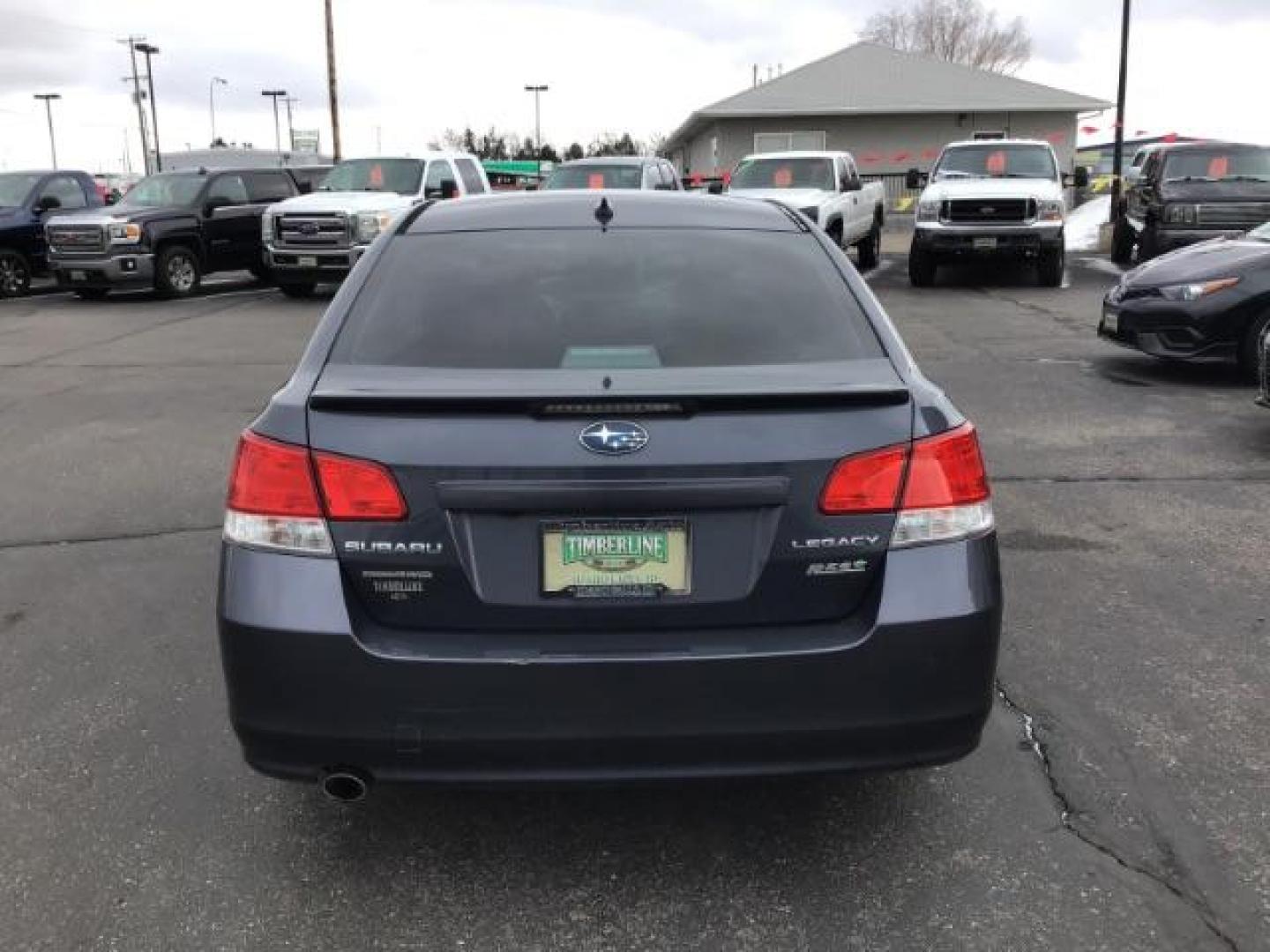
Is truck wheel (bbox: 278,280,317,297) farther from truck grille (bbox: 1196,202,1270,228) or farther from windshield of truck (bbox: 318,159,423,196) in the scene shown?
truck grille (bbox: 1196,202,1270,228)

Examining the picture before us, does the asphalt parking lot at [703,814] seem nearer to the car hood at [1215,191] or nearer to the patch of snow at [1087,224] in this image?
the car hood at [1215,191]

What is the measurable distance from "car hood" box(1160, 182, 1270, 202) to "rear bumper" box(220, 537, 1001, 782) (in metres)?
14.8

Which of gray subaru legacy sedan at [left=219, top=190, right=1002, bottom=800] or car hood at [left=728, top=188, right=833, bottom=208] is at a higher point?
car hood at [left=728, top=188, right=833, bottom=208]

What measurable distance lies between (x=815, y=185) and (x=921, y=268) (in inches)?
92.6

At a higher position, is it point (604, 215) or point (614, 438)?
point (604, 215)

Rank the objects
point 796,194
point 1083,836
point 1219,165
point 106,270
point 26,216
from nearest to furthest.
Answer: point 1083,836
point 1219,165
point 106,270
point 796,194
point 26,216

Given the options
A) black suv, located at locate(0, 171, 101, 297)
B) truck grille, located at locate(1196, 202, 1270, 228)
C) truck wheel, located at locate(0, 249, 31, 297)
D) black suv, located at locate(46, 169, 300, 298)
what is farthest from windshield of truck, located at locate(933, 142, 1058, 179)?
truck wheel, located at locate(0, 249, 31, 297)

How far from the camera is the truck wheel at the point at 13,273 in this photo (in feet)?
Answer: 59.9

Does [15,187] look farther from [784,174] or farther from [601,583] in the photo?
[601,583]

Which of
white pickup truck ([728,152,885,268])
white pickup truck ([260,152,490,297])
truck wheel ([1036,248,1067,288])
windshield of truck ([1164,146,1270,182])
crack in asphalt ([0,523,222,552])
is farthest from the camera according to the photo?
white pickup truck ([728,152,885,268])

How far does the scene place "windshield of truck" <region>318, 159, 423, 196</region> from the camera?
17594mm

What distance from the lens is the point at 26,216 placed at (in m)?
18.3

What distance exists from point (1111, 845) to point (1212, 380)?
7531mm

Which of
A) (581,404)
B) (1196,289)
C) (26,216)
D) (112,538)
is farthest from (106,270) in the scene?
(581,404)
